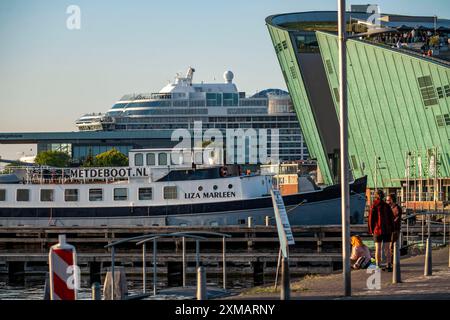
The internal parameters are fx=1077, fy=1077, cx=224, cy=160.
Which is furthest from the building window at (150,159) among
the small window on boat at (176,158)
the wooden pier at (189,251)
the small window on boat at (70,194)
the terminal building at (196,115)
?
the terminal building at (196,115)

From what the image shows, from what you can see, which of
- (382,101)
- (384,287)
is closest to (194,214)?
(382,101)

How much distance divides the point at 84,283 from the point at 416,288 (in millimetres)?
17005

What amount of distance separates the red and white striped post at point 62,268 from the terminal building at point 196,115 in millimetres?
145970

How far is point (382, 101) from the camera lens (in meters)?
70.7

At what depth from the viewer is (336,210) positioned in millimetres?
49438

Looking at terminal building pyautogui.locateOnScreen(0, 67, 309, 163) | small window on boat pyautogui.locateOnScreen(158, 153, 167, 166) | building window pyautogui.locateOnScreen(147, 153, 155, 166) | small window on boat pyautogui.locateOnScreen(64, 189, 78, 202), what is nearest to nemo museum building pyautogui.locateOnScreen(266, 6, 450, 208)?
small window on boat pyautogui.locateOnScreen(158, 153, 167, 166)

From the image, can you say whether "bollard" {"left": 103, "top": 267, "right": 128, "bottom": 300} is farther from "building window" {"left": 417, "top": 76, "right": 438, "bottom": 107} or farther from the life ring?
"building window" {"left": 417, "top": 76, "right": 438, "bottom": 107}

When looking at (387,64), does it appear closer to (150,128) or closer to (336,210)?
(336,210)

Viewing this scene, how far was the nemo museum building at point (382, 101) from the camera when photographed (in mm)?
67312

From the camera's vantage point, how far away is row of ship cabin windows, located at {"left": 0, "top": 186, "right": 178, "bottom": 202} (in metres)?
48.7

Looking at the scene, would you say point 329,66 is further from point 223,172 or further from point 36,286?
point 36,286

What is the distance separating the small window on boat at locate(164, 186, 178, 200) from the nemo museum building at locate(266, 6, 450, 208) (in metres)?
17.4

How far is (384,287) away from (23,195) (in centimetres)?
3223

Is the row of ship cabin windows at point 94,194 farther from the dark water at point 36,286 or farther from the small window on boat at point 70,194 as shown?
the dark water at point 36,286
